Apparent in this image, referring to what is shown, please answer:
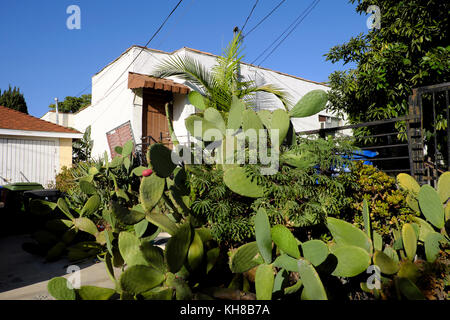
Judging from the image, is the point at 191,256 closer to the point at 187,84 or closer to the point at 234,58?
the point at 234,58

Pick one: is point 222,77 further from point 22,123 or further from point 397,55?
point 22,123

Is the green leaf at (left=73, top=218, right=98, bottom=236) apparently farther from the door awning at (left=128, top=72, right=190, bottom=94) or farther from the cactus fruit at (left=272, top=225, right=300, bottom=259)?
the door awning at (left=128, top=72, right=190, bottom=94)

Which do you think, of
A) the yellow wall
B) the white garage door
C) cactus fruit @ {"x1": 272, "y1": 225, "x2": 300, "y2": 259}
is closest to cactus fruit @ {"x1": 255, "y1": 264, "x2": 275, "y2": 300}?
cactus fruit @ {"x1": 272, "y1": 225, "x2": 300, "y2": 259}

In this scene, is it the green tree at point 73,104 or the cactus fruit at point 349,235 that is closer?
the cactus fruit at point 349,235

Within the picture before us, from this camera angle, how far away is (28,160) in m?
8.73

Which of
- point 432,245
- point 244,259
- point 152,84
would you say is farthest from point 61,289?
point 152,84

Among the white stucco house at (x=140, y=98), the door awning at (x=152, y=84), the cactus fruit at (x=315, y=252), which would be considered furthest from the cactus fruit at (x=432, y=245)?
the door awning at (x=152, y=84)

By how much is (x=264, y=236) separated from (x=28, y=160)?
30.6ft

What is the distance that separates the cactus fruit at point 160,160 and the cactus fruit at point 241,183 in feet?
1.52

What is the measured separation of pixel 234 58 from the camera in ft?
19.9

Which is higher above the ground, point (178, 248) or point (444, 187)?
point (444, 187)

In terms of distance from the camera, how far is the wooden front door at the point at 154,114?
356 inches

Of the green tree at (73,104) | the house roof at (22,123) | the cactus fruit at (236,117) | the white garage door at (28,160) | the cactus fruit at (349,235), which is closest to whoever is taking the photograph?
the cactus fruit at (349,235)

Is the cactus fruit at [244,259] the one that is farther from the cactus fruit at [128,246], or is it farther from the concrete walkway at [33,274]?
the concrete walkway at [33,274]
